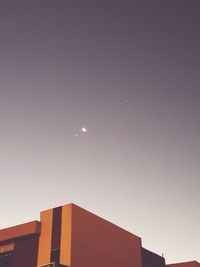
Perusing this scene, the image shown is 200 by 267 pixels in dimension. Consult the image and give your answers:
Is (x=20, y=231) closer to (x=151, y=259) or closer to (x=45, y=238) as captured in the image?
(x=45, y=238)

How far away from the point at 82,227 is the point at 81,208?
1.27 meters

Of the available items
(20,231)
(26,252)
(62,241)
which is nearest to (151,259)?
(62,241)

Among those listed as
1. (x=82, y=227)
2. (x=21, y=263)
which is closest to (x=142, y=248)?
(x=82, y=227)

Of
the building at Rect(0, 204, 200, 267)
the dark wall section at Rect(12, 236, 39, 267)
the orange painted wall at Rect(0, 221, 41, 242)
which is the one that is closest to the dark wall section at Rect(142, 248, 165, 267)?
the building at Rect(0, 204, 200, 267)

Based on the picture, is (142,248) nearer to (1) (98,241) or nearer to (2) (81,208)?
(1) (98,241)

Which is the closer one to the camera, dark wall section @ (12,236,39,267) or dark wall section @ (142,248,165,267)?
dark wall section @ (12,236,39,267)

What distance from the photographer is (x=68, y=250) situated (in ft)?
68.8

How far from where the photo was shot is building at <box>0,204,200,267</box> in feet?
70.1

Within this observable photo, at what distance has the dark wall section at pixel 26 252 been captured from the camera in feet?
72.9

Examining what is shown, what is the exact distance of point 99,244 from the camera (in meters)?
24.0

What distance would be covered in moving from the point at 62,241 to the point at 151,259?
512 inches

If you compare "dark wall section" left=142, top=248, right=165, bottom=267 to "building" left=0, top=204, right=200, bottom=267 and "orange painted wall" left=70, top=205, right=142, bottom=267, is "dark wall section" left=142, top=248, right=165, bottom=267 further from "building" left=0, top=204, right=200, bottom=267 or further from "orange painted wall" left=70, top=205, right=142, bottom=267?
"building" left=0, top=204, right=200, bottom=267

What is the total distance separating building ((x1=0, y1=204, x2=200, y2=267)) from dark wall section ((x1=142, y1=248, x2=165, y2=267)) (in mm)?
4998

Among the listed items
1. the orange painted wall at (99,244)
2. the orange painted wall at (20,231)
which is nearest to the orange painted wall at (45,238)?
the orange painted wall at (20,231)
